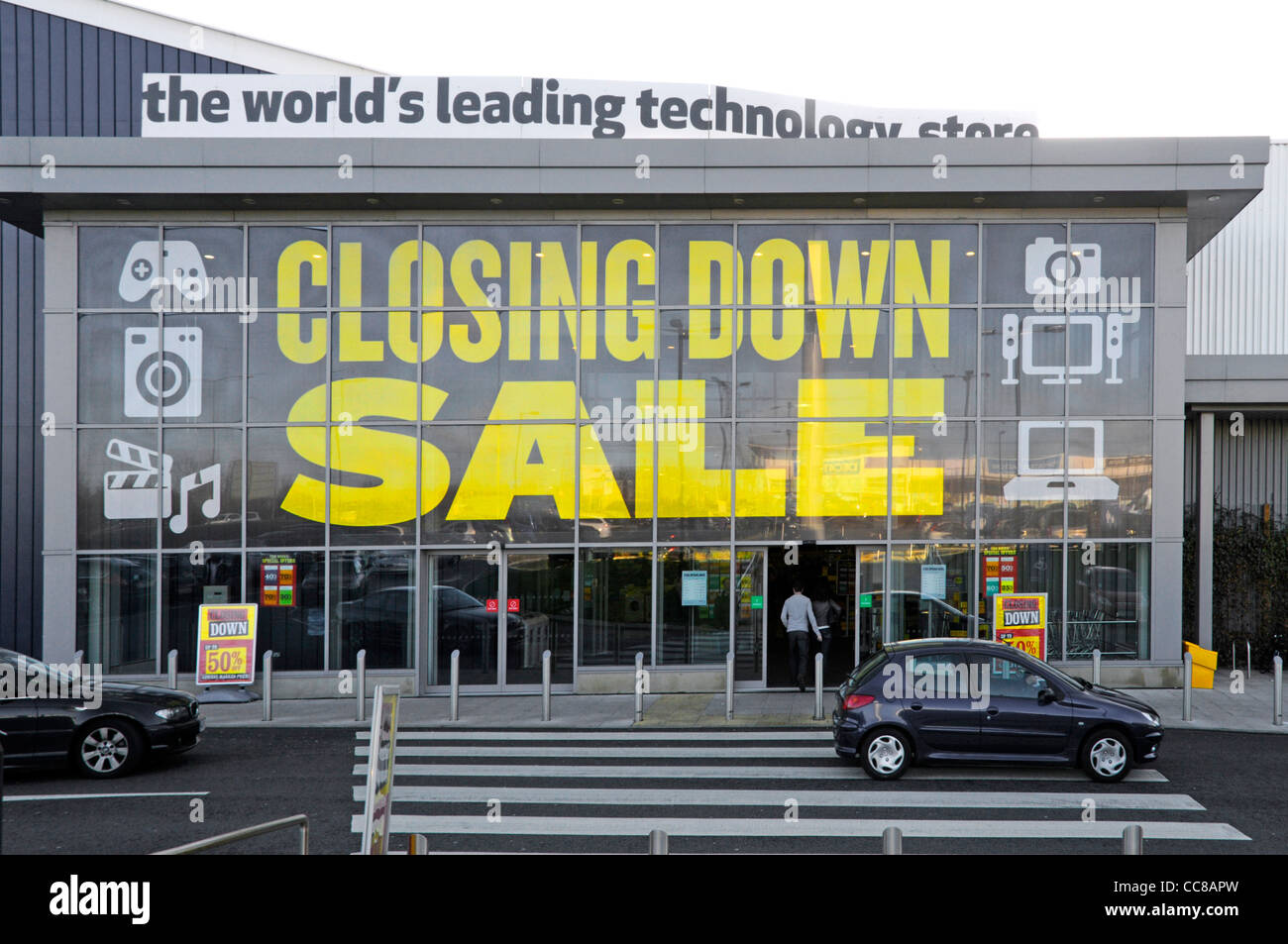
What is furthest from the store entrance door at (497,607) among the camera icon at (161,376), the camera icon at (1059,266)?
the camera icon at (1059,266)

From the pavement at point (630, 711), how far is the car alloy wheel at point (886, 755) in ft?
9.01

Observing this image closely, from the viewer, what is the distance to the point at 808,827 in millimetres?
8750

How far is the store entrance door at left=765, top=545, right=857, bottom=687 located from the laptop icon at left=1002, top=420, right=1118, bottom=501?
10.6ft

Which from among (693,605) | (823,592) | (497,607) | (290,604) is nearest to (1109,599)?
(823,592)

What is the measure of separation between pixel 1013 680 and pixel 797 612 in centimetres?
515

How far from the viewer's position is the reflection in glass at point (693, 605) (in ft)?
53.5

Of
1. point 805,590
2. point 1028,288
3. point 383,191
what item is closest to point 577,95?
point 383,191

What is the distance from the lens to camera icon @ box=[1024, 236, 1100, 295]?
1631 cm

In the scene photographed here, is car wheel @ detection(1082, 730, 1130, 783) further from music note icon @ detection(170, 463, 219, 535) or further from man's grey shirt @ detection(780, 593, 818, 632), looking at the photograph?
music note icon @ detection(170, 463, 219, 535)

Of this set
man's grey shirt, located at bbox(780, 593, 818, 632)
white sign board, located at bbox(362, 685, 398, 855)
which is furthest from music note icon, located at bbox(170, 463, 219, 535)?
white sign board, located at bbox(362, 685, 398, 855)

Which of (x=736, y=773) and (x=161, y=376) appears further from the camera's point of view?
(x=161, y=376)

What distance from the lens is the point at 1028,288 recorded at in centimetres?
1639

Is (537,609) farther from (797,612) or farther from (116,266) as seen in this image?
(116,266)
